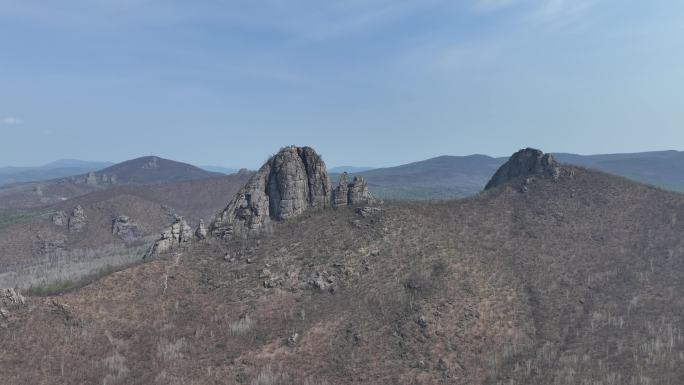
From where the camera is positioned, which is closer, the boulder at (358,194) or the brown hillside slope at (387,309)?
the brown hillside slope at (387,309)

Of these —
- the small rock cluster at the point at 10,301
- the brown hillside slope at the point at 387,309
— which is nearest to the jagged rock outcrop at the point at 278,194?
the brown hillside slope at the point at 387,309

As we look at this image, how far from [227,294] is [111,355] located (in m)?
32.4

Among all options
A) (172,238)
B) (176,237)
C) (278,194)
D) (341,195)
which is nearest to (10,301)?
(172,238)

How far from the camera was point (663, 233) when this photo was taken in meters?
151

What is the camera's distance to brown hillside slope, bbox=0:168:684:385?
93.0 m

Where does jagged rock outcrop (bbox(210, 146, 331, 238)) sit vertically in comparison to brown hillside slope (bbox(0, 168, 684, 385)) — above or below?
above

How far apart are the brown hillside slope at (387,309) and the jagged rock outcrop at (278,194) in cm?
653

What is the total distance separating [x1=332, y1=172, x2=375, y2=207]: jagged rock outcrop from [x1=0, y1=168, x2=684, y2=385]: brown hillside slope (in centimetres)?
677

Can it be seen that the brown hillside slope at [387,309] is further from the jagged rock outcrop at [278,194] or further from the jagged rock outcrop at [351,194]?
the jagged rock outcrop at [351,194]

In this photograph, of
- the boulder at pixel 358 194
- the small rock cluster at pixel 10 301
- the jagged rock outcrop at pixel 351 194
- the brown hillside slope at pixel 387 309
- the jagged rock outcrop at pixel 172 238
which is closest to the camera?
the brown hillside slope at pixel 387 309

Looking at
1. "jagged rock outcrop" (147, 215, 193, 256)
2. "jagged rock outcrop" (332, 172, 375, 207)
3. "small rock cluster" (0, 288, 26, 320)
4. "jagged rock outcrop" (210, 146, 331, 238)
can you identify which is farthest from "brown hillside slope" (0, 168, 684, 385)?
"jagged rock outcrop" (147, 215, 193, 256)

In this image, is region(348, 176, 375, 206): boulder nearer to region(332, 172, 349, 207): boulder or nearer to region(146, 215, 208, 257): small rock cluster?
region(332, 172, 349, 207): boulder

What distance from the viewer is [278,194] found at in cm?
14888

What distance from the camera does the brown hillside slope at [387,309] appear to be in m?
93.0
